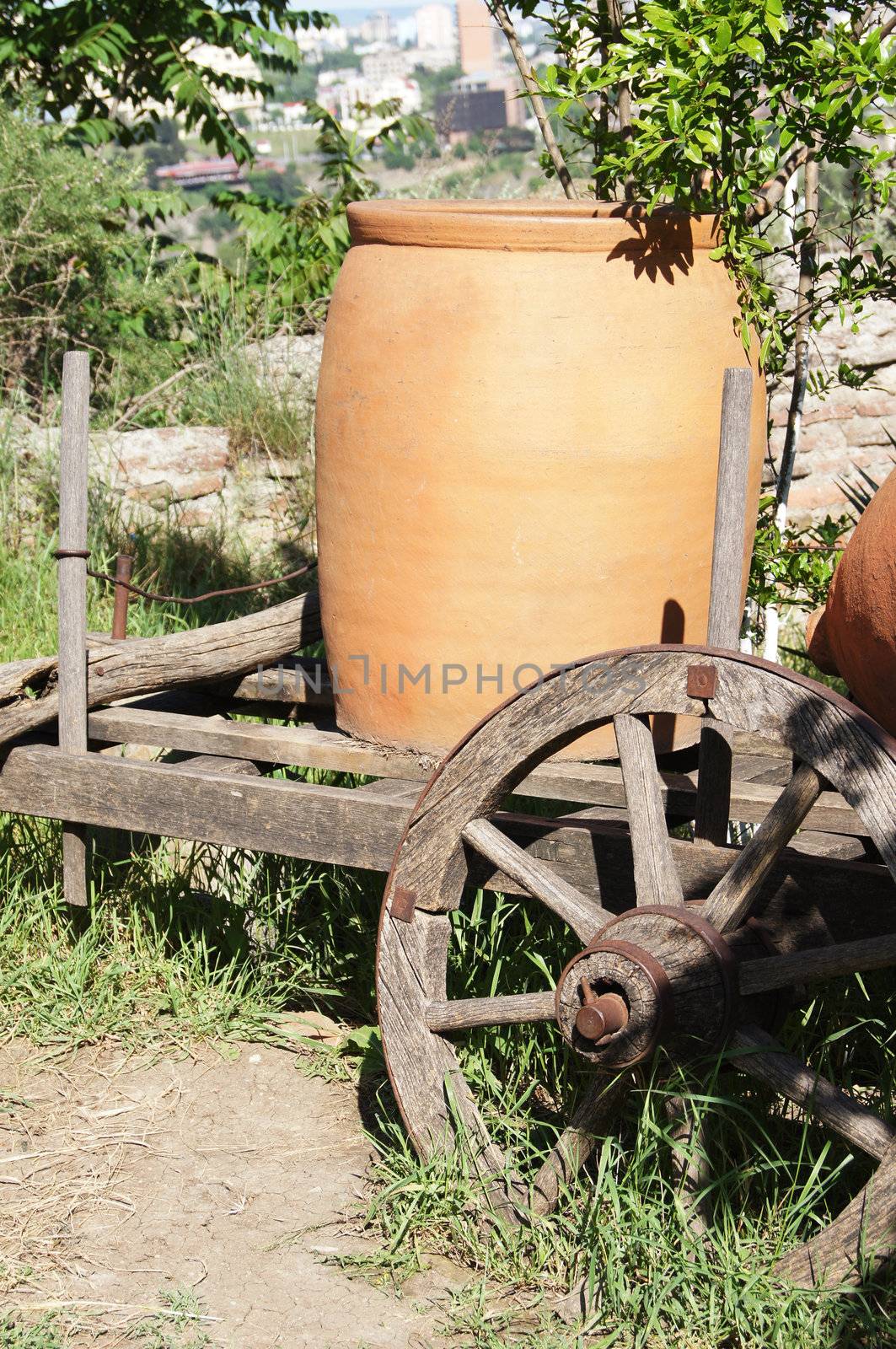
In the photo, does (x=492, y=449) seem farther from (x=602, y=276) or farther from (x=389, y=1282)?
(x=389, y=1282)

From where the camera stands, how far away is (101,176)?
5.61 meters

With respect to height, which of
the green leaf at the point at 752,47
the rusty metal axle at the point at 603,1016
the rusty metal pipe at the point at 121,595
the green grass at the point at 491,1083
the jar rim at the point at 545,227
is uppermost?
the green leaf at the point at 752,47

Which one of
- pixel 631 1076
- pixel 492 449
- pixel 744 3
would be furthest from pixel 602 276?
pixel 631 1076

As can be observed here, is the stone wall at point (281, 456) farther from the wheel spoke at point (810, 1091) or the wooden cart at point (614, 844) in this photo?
the wheel spoke at point (810, 1091)

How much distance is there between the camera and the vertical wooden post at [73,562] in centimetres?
248

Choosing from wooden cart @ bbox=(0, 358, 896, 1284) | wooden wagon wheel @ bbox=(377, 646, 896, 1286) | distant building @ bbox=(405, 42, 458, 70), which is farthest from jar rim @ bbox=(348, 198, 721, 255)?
distant building @ bbox=(405, 42, 458, 70)

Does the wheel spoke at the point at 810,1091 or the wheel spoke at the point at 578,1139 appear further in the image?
the wheel spoke at the point at 578,1139

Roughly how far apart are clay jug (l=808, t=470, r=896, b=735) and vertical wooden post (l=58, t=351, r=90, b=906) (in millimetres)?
1356

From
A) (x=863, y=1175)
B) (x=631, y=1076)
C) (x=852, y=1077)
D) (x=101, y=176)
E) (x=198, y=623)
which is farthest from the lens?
(x=101, y=176)

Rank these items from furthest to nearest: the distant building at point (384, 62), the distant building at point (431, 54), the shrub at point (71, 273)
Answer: the distant building at point (384, 62) → the distant building at point (431, 54) → the shrub at point (71, 273)

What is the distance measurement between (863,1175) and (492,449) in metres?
1.19

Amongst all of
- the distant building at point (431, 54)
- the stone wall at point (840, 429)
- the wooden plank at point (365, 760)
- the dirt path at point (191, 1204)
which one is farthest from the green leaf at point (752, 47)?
the distant building at point (431, 54)

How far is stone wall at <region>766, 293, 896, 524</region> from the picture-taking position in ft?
16.3

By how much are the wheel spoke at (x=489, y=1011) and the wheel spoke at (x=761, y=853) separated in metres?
0.26
